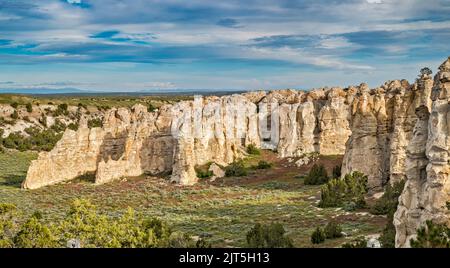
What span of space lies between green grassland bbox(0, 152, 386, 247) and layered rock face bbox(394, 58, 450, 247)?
5027mm

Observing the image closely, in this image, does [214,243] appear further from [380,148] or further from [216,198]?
[380,148]

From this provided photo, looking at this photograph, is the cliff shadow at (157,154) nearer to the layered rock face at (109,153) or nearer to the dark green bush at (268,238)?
the layered rock face at (109,153)

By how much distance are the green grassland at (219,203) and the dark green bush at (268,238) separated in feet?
3.33

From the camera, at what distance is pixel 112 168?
157 ft

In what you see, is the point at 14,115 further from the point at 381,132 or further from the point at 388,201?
the point at 388,201

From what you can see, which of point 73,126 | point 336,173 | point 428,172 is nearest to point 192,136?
point 336,173

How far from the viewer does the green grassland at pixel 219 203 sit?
27.8 meters

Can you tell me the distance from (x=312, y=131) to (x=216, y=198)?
788 inches

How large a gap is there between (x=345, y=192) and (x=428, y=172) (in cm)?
1690

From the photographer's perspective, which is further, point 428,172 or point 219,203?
point 219,203

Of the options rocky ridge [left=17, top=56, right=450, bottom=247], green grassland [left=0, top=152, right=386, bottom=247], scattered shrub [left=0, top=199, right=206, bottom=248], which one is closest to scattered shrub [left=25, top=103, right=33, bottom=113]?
green grassland [left=0, top=152, right=386, bottom=247]

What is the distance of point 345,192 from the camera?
1377 inches

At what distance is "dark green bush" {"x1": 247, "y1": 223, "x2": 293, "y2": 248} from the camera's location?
2227 centimetres
